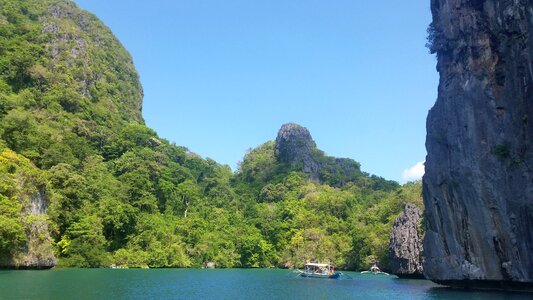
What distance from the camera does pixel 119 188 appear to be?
66.2 metres

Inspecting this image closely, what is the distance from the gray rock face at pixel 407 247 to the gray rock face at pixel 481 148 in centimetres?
1759

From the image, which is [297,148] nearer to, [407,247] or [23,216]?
[407,247]

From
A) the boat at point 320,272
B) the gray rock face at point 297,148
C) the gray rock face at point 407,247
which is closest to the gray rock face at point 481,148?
the boat at point 320,272

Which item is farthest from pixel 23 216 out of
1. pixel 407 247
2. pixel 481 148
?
pixel 407 247

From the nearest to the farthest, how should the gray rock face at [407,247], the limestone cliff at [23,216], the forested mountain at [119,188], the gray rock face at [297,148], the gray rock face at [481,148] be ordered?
the gray rock face at [481,148] < the limestone cliff at [23,216] < the gray rock face at [407,247] < the forested mountain at [119,188] < the gray rock face at [297,148]

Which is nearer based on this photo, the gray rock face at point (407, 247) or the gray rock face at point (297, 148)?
the gray rock face at point (407, 247)

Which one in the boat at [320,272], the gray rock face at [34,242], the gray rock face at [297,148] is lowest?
the boat at [320,272]

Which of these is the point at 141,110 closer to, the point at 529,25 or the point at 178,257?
the point at 178,257

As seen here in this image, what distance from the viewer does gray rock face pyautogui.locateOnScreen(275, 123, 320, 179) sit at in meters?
109

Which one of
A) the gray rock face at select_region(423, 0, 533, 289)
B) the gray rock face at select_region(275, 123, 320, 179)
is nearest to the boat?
the gray rock face at select_region(423, 0, 533, 289)

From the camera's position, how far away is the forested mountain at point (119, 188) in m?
53.2

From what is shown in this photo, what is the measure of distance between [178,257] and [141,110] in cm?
5160

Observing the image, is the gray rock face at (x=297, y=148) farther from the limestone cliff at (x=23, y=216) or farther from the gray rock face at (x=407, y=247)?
the limestone cliff at (x=23, y=216)

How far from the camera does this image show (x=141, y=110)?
110438mm
